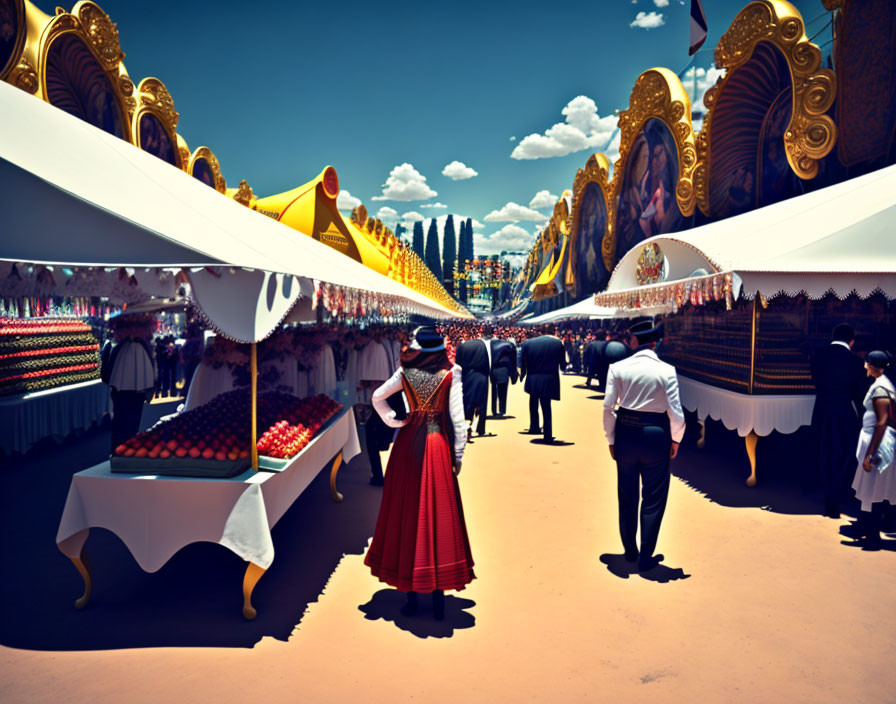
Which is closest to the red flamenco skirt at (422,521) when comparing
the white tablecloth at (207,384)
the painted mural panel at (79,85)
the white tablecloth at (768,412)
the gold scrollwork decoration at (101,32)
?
the white tablecloth at (207,384)

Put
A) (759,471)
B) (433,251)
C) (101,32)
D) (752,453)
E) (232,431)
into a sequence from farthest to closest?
(433,251) < (101,32) < (759,471) < (752,453) < (232,431)

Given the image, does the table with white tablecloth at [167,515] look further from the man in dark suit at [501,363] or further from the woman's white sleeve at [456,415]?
the man in dark suit at [501,363]

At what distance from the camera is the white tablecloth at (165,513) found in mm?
3518

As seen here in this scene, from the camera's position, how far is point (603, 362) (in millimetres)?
14781

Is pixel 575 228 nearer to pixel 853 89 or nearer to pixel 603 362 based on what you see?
pixel 603 362

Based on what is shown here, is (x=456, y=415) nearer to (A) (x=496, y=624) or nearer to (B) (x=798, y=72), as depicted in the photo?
(A) (x=496, y=624)

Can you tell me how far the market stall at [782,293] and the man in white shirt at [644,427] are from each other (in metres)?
2.47

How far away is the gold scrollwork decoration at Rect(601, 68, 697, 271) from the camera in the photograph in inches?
518

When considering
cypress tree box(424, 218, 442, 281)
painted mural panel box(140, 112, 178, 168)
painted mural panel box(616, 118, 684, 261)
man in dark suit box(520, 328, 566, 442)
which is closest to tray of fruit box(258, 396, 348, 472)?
man in dark suit box(520, 328, 566, 442)

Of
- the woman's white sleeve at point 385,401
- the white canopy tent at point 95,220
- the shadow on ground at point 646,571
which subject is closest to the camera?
the white canopy tent at point 95,220

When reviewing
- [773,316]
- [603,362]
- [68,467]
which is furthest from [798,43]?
[68,467]

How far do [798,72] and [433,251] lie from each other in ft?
318

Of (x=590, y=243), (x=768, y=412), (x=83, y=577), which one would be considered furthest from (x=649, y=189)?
(x=83, y=577)

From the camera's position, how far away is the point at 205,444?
3791 millimetres
